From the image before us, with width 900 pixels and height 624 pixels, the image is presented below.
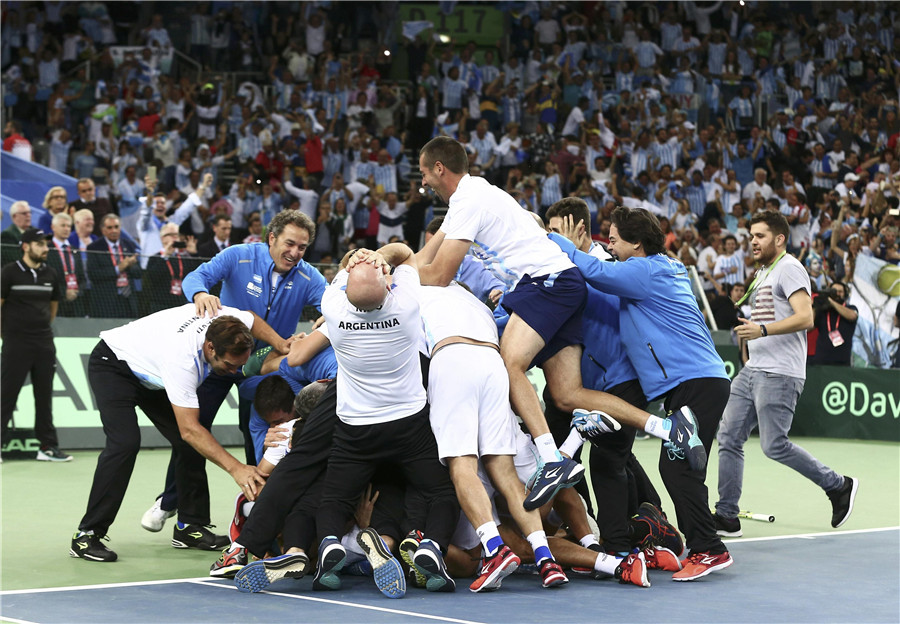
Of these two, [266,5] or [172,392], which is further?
[266,5]

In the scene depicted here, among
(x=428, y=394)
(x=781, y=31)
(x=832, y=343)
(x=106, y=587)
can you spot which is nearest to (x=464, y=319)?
(x=428, y=394)

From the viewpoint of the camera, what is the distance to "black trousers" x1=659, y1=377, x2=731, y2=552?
23.9 feet

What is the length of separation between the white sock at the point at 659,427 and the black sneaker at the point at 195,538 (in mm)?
3133

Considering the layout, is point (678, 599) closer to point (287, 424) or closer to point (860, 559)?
point (860, 559)

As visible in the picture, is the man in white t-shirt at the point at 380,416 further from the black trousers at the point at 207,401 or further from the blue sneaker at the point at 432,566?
the black trousers at the point at 207,401

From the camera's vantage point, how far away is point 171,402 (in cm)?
774

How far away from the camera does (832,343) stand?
1708cm

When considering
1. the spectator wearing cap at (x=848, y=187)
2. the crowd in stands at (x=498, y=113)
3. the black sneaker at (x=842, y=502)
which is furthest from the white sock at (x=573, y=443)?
the spectator wearing cap at (x=848, y=187)

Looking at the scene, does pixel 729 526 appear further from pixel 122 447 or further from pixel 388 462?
pixel 122 447

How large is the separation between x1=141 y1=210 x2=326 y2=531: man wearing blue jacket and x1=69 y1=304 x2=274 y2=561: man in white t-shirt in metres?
0.28

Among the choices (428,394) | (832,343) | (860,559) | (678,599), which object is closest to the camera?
(678,599)

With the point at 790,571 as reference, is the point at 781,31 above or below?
above

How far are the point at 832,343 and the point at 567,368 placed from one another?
10375 millimetres

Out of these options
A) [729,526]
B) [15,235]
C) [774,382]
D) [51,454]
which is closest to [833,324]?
[774,382]
